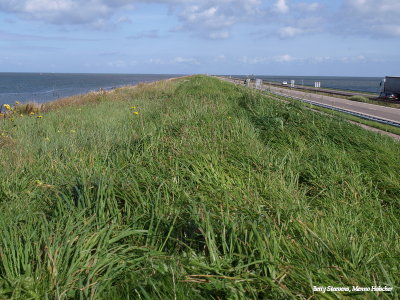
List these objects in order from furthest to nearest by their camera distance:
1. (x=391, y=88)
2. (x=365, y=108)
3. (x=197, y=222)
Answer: (x=391, y=88) → (x=365, y=108) → (x=197, y=222)

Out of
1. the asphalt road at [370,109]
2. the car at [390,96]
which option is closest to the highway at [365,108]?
the asphalt road at [370,109]

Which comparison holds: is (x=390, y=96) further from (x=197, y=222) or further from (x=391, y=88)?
(x=197, y=222)

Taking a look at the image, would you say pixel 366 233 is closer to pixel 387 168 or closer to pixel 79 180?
pixel 387 168

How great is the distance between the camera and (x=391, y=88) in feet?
112

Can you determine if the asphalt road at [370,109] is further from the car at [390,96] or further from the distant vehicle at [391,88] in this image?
the distant vehicle at [391,88]

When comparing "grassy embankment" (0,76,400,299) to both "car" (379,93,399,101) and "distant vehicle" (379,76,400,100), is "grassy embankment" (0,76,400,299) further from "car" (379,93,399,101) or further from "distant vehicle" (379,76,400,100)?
Answer: "distant vehicle" (379,76,400,100)

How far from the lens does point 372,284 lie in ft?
8.78

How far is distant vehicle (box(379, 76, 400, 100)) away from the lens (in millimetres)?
33375

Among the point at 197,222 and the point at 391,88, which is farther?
the point at 391,88

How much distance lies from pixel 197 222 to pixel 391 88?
35.8m

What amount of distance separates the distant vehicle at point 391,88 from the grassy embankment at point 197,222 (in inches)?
1201

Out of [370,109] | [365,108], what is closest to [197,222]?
[370,109]

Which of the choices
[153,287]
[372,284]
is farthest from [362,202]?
[153,287]

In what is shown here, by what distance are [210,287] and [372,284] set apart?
111 cm
